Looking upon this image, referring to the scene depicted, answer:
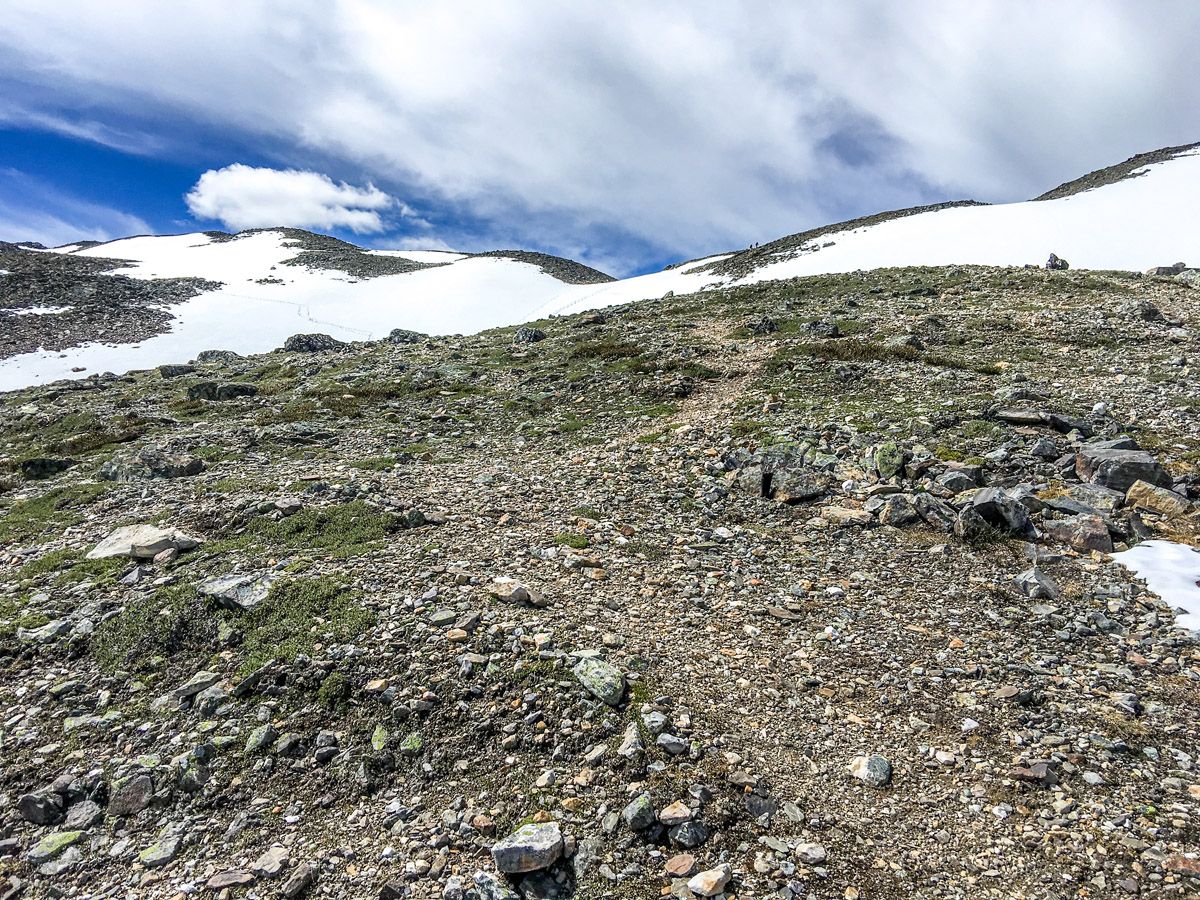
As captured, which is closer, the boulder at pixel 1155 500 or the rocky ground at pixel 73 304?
the boulder at pixel 1155 500

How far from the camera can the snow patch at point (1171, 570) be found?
9023 mm

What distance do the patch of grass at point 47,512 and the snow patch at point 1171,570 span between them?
22.2 m

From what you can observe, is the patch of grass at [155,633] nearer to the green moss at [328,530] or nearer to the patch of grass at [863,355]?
the green moss at [328,530]

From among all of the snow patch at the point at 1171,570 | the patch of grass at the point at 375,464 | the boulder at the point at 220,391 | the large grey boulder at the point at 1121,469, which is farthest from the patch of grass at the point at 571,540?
the boulder at the point at 220,391

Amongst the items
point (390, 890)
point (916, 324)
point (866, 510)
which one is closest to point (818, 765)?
point (390, 890)

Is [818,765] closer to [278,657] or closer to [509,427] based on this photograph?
[278,657]

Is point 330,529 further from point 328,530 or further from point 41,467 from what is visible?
point 41,467

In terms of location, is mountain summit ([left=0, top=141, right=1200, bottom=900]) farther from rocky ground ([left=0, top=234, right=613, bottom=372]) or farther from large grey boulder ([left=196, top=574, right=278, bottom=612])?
rocky ground ([left=0, top=234, right=613, bottom=372])

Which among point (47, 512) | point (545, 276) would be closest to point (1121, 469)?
point (47, 512)

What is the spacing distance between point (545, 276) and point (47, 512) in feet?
243

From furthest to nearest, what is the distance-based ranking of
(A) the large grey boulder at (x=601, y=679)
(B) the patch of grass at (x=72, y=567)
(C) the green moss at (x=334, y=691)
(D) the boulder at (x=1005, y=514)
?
(D) the boulder at (x=1005, y=514)
(B) the patch of grass at (x=72, y=567)
(C) the green moss at (x=334, y=691)
(A) the large grey boulder at (x=601, y=679)

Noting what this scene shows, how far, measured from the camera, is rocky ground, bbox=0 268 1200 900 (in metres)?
5.70

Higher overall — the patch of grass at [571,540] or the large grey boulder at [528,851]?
the patch of grass at [571,540]

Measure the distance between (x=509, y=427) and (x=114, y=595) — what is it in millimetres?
12098
